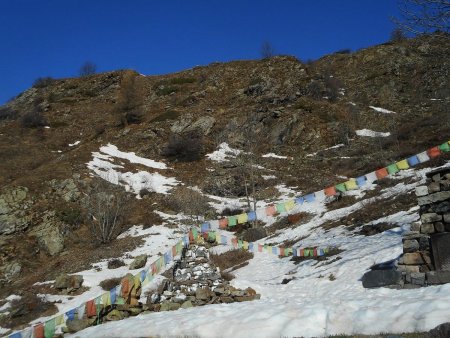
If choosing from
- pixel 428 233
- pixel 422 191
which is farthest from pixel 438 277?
pixel 422 191

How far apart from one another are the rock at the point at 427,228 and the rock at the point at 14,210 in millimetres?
26436

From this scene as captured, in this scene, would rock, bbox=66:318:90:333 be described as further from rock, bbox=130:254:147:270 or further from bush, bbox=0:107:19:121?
bush, bbox=0:107:19:121

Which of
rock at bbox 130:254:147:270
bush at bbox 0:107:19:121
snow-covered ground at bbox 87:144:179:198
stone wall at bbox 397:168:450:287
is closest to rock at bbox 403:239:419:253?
Answer: stone wall at bbox 397:168:450:287

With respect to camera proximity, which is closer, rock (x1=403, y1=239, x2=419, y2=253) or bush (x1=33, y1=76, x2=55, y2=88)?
rock (x1=403, y1=239, x2=419, y2=253)

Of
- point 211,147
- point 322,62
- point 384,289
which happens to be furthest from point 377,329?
point 322,62

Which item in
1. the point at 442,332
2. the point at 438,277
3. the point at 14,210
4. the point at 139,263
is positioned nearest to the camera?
the point at 442,332

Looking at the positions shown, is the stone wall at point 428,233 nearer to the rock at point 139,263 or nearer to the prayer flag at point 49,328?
the prayer flag at point 49,328

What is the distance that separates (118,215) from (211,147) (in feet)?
57.7

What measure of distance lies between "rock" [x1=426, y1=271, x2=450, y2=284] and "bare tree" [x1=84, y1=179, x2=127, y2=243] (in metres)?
22.3

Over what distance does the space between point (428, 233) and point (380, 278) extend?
202 cm

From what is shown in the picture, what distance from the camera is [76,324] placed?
11273mm

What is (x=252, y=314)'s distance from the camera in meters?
7.49

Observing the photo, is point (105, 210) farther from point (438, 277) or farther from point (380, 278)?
point (438, 277)

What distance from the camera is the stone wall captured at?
9328 mm
